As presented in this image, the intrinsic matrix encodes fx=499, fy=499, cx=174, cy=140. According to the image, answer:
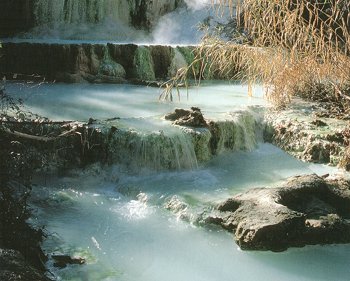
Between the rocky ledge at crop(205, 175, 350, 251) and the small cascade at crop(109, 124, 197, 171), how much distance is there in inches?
61.3

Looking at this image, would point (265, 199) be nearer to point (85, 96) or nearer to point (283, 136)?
point (283, 136)

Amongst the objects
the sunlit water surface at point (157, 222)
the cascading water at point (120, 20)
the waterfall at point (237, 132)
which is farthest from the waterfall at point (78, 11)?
the waterfall at point (237, 132)

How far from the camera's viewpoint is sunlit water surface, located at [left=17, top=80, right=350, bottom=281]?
4.31 metres

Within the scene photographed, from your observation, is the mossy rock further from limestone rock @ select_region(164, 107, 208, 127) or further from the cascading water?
limestone rock @ select_region(164, 107, 208, 127)

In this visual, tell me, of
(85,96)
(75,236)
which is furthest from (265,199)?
(85,96)

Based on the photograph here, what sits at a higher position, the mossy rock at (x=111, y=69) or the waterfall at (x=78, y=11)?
the waterfall at (x=78, y=11)

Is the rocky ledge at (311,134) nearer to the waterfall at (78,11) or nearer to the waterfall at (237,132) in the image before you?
the waterfall at (237,132)

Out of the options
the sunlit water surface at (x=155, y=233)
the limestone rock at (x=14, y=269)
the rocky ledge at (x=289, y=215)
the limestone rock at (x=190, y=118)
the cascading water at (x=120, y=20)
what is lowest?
the sunlit water surface at (x=155, y=233)

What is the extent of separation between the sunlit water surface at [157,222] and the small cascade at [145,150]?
0.42 ft

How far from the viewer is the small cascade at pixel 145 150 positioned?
21.7ft

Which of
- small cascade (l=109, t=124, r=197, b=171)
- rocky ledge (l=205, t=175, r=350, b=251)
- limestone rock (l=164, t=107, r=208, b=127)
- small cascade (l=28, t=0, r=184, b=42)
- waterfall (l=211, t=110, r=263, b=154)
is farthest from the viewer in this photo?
small cascade (l=28, t=0, r=184, b=42)

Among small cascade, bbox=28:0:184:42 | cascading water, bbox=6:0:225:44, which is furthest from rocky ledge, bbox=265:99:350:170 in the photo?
small cascade, bbox=28:0:184:42

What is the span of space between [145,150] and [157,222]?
1.59m

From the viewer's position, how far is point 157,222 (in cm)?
525
